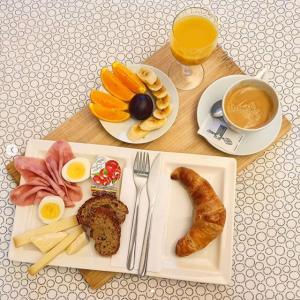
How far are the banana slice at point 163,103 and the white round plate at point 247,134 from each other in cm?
12

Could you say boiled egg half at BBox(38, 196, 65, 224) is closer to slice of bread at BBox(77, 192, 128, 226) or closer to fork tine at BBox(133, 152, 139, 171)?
slice of bread at BBox(77, 192, 128, 226)

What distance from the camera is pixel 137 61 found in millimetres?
1860

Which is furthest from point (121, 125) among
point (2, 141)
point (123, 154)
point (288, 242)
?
point (288, 242)

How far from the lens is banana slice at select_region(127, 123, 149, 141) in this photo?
1.65 m

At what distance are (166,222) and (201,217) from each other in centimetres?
14

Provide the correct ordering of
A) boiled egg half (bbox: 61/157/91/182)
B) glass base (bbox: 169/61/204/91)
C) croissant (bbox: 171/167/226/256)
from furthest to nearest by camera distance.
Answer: glass base (bbox: 169/61/204/91), boiled egg half (bbox: 61/157/91/182), croissant (bbox: 171/167/226/256)

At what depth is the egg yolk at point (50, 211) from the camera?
1.61 m

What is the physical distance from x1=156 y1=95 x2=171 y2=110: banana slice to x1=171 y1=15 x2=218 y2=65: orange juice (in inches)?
5.9

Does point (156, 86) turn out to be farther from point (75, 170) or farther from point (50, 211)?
point (50, 211)

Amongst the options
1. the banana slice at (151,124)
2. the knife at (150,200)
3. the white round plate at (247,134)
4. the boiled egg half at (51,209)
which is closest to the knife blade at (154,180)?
the knife at (150,200)

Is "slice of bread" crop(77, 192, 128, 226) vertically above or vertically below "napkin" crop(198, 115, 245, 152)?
below

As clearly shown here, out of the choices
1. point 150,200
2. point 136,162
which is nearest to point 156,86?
point 136,162

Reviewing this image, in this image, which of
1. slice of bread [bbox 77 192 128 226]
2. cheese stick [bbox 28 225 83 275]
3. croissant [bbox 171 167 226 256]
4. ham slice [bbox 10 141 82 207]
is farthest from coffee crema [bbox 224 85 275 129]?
cheese stick [bbox 28 225 83 275]

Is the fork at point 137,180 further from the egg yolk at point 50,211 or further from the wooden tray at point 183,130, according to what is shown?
the egg yolk at point 50,211
